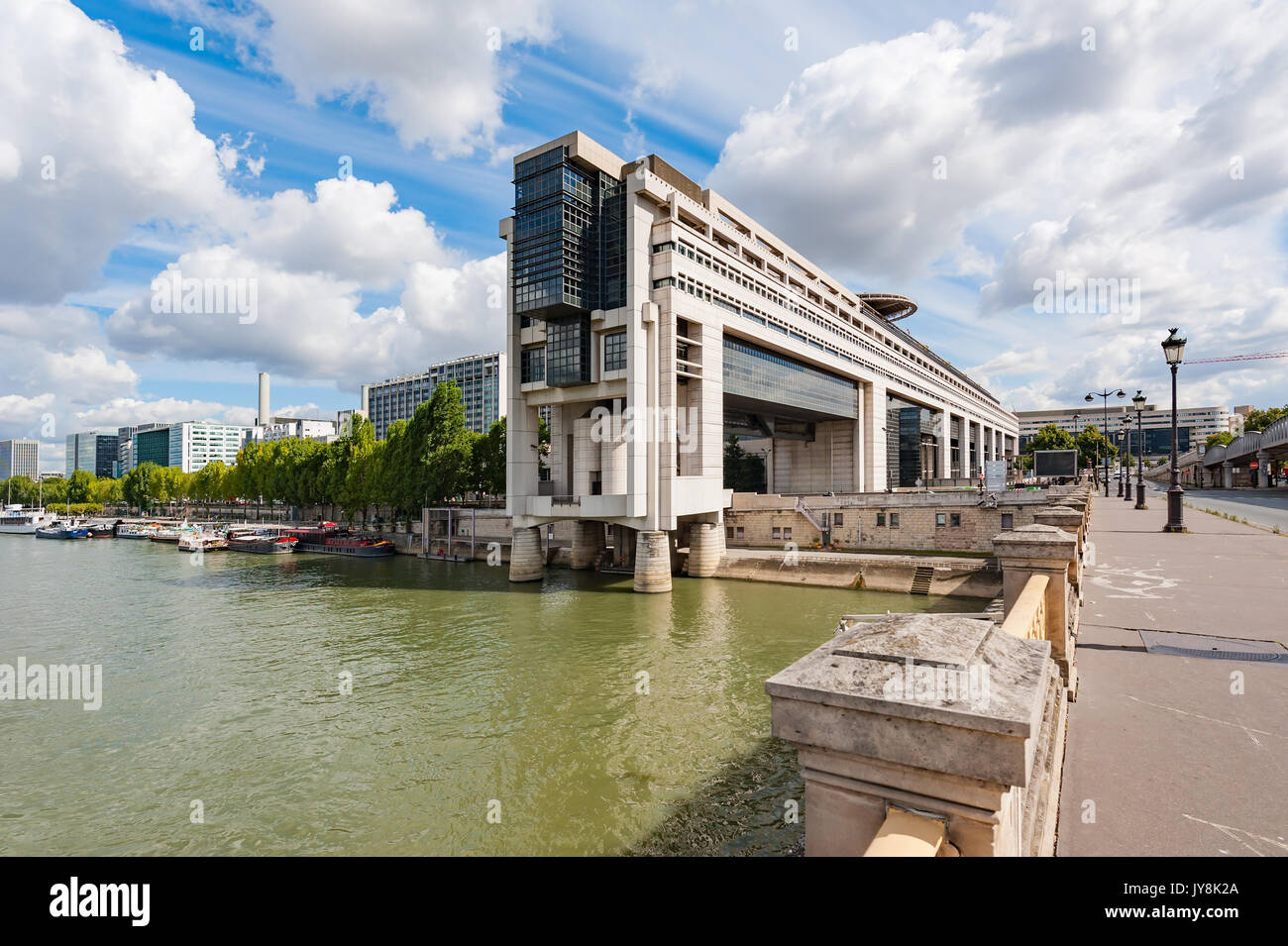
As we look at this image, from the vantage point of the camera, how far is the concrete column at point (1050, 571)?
7.46 metres

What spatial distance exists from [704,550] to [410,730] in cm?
2846

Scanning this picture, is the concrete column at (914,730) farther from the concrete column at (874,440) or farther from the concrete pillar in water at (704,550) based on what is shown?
the concrete column at (874,440)

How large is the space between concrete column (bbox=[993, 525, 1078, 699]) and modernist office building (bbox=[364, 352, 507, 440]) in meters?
140

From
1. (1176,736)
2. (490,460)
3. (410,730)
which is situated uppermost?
(490,460)

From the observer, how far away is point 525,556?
137ft

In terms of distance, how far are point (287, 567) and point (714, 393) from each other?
37.0 metres

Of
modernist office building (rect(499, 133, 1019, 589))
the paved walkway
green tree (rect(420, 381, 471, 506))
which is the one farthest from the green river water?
green tree (rect(420, 381, 471, 506))

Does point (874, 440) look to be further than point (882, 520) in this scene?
Yes

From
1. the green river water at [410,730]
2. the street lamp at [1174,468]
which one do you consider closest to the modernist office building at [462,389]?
the green river water at [410,730]

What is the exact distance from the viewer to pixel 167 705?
691 inches

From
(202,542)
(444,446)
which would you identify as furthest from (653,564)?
(202,542)

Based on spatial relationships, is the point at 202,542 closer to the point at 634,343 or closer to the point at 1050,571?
the point at 634,343
